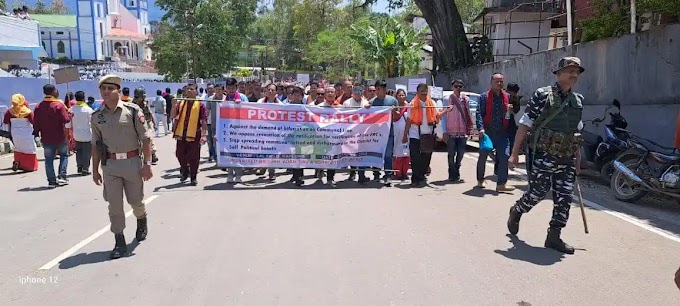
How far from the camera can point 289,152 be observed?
28.5 feet

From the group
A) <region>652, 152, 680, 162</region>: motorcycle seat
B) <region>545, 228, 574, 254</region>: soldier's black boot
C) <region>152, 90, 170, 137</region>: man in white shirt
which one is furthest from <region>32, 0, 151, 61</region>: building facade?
<region>545, 228, 574, 254</region>: soldier's black boot

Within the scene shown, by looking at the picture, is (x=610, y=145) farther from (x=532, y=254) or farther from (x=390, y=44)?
(x=390, y=44)

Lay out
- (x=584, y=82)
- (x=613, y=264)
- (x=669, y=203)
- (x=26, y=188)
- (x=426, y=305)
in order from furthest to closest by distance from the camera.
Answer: (x=584, y=82) < (x=26, y=188) < (x=669, y=203) < (x=613, y=264) < (x=426, y=305)

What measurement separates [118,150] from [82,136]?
20.1ft

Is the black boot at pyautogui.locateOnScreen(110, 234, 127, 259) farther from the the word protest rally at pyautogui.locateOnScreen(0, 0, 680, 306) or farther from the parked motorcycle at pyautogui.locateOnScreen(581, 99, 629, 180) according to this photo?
the parked motorcycle at pyautogui.locateOnScreen(581, 99, 629, 180)

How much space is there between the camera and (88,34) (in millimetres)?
65062

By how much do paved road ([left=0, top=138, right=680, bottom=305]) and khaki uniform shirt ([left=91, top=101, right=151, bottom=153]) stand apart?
3.46ft

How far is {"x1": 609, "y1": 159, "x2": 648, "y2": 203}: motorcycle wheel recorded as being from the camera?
7.46 meters

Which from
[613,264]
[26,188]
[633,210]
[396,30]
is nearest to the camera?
[613,264]

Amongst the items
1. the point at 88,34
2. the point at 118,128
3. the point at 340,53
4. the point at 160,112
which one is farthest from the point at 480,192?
the point at 88,34

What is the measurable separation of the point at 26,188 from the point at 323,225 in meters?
5.78

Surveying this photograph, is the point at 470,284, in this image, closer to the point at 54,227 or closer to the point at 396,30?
the point at 54,227

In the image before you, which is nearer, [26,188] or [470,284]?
[470,284]

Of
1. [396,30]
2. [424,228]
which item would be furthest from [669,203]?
[396,30]
